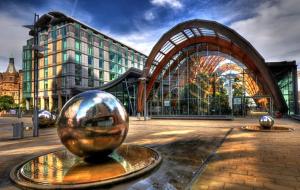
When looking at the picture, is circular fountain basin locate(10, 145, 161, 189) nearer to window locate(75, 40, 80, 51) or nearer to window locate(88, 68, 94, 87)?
window locate(75, 40, 80, 51)

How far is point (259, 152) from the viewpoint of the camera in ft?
25.0

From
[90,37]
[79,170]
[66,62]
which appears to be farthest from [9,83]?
[79,170]

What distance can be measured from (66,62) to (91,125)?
55.1 meters

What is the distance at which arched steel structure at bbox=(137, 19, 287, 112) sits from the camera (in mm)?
28516

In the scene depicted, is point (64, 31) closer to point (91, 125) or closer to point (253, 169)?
point (91, 125)

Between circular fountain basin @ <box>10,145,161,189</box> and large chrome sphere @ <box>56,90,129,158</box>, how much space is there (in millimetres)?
485

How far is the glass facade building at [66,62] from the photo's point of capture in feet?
183

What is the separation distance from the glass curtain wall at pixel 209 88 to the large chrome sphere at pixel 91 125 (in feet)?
88.7

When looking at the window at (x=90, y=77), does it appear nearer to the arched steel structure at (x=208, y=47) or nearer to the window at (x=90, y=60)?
the window at (x=90, y=60)

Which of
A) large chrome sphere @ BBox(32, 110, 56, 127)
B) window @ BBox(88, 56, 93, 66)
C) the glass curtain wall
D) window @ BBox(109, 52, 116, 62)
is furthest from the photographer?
window @ BBox(109, 52, 116, 62)

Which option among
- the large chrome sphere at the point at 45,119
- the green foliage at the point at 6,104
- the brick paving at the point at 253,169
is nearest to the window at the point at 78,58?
the green foliage at the point at 6,104

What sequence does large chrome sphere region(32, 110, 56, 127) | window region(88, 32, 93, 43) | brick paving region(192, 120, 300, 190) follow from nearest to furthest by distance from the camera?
brick paving region(192, 120, 300, 190) → large chrome sphere region(32, 110, 56, 127) → window region(88, 32, 93, 43)

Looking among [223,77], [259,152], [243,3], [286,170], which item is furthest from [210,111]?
[286,170]

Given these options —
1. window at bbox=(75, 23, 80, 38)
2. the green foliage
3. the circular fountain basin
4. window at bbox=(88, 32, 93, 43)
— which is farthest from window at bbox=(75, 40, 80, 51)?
the circular fountain basin
